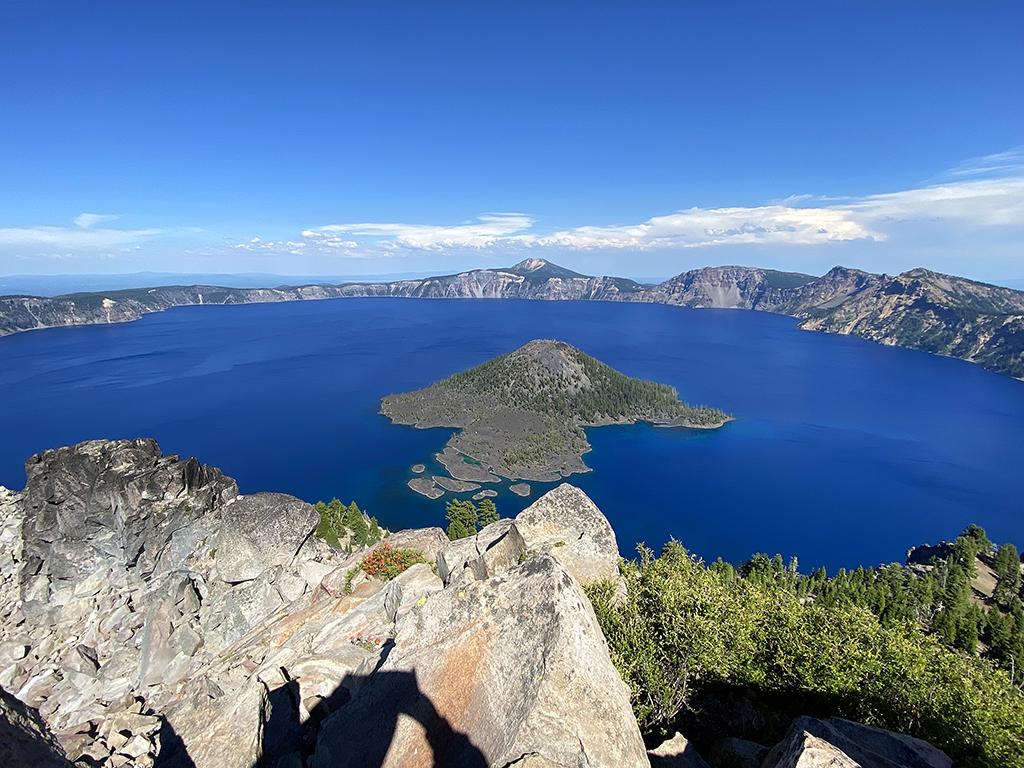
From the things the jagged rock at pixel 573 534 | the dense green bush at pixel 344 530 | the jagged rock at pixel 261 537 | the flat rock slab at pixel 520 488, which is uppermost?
the jagged rock at pixel 573 534

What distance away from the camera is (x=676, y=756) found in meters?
19.8

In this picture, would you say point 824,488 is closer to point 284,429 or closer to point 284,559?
point 284,559

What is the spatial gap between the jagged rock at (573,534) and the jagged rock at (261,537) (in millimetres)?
23726

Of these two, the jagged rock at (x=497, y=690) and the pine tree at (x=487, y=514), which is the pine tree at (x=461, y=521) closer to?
the pine tree at (x=487, y=514)

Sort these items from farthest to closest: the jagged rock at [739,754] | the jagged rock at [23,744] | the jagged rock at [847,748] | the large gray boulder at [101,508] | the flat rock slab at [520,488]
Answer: the flat rock slab at [520,488]
the large gray boulder at [101,508]
the jagged rock at [739,754]
the jagged rock at [847,748]
the jagged rock at [23,744]

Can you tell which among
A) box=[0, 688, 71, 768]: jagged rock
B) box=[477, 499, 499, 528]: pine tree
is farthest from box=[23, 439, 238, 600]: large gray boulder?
box=[0, 688, 71, 768]: jagged rock

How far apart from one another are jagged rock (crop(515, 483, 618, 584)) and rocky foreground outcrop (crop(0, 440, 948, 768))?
0.48 ft

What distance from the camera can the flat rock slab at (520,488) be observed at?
137 meters

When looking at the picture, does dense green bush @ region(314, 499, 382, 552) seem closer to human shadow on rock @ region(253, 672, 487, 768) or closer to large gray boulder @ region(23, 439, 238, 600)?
large gray boulder @ region(23, 439, 238, 600)

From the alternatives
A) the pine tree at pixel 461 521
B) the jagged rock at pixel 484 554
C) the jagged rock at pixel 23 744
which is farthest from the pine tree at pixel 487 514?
the jagged rock at pixel 23 744

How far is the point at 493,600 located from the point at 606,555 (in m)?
15.5

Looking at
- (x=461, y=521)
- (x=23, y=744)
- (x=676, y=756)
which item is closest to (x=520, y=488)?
(x=461, y=521)

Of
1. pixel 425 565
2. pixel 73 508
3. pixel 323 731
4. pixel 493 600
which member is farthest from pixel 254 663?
pixel 73 508

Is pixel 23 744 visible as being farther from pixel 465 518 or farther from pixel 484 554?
pixel 465 518
